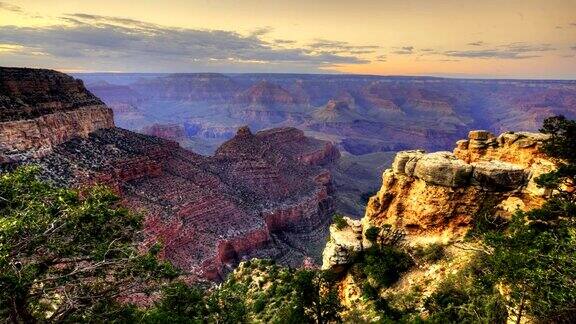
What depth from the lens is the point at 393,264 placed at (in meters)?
30.6

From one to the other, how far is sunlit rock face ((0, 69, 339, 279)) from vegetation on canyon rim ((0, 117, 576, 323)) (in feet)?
63.2

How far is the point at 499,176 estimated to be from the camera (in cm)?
2980

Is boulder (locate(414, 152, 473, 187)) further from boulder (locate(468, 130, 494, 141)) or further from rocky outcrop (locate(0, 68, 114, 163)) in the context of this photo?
rocky outcrop (locate(0, 68, 114, 163))

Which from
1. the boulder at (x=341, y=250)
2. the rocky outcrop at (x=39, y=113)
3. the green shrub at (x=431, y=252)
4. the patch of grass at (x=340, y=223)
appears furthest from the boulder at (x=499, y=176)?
the rocky outcrop at (x=39, y=113)

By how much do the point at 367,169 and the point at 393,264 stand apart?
155497mm

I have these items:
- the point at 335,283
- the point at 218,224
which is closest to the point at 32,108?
the point at 218,224

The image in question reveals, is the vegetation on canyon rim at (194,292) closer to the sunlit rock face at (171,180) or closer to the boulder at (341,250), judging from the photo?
the boulder at (341,250)

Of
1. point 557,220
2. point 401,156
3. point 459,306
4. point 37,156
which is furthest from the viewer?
point 37,156

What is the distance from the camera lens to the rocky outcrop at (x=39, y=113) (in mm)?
53750

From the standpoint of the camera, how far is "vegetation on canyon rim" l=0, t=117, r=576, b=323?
1917 centimetres

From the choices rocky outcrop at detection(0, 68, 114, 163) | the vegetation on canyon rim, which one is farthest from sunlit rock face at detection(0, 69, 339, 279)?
the vegetation on canyon rim

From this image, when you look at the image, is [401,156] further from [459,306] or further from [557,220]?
[459,306]

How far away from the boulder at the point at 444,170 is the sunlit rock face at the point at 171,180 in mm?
27679

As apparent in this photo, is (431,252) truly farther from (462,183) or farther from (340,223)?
(340,223)
